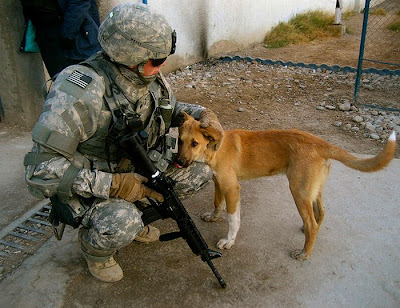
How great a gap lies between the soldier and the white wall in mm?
3594

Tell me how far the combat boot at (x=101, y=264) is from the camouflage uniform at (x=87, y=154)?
1cm

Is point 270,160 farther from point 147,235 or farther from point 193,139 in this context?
point 147,235

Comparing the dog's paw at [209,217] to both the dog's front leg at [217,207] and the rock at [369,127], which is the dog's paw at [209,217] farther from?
the rock at [369,127]

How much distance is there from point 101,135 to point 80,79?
0.39m

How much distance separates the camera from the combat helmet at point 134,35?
8.08ft

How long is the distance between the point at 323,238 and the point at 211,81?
15.7 feet

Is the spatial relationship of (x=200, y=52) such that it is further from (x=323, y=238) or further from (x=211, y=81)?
(x=323, y=238)

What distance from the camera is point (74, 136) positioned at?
241 centimetres

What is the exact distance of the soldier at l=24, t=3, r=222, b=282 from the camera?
2.35 meters

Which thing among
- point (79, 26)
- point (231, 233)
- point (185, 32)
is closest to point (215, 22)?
point (185, 32)

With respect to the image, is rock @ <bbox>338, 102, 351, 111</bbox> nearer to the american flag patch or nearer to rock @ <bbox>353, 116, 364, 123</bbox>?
rock @ <bbox>353, 116, 364, 123</bbox>

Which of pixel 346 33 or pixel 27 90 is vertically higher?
pixel 27 90

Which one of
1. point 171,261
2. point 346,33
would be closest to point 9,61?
point 171,261

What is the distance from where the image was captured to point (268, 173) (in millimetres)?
3248
